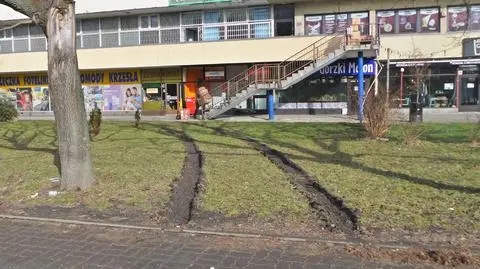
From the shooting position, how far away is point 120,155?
462 inches

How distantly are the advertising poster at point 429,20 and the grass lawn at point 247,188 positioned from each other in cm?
2011

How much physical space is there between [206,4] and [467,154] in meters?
22.1

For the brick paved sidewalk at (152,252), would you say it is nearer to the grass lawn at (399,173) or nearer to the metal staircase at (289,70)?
the grass lawn at (399,173)

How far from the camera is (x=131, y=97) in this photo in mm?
33938

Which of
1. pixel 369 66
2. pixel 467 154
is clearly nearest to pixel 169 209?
pixel 467 154

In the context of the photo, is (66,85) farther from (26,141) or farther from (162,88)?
(162,88)

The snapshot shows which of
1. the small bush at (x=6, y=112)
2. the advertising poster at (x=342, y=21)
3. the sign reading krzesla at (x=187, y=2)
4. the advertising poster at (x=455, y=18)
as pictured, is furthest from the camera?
the sign reading krzesla at (x=187, y=2)

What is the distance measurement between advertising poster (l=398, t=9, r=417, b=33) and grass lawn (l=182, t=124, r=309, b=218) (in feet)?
64.6

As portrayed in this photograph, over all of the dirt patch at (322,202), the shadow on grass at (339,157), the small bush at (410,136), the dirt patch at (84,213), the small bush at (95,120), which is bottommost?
the dirt patch at (84,213)

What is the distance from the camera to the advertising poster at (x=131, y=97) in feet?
111

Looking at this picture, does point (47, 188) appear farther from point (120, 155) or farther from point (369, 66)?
point (369, 66)

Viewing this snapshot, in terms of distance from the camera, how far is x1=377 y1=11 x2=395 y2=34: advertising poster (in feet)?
93.8

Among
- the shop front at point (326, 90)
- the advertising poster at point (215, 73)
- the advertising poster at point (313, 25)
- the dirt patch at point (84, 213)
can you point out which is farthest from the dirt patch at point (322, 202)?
the advertising poster at point (215, 73)

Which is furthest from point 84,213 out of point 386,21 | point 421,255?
point 386,21
